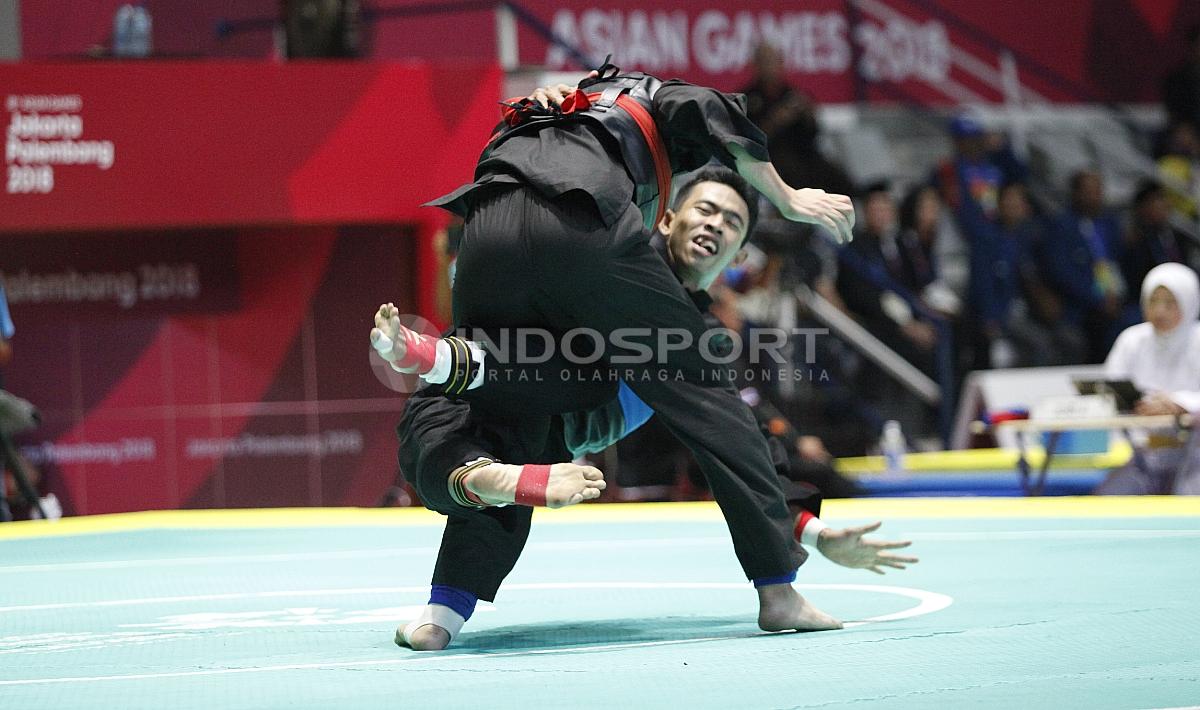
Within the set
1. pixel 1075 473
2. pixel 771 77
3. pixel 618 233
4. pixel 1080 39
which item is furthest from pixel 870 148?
pixel 618 233

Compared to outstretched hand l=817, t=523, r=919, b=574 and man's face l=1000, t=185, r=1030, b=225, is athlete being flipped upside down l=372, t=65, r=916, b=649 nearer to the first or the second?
outstretched hand l=817, t=523, r=919, b=574

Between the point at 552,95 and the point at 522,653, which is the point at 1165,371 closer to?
the point at 552,95

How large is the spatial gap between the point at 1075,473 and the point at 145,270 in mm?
5041

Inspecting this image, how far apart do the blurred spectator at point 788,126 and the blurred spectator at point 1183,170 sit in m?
3.48

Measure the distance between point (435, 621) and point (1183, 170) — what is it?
33.8ft

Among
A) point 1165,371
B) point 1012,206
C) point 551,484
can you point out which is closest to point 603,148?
point 551,484

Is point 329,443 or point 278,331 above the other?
point 278,331

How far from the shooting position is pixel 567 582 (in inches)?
175

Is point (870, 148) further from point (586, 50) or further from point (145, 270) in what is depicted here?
point (145, 270)

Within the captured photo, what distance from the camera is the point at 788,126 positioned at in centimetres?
998

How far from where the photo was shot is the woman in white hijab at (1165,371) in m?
7.09

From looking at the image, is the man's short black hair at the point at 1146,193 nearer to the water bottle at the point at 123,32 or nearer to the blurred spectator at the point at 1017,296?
the blurred spectator at the point at 1017,296

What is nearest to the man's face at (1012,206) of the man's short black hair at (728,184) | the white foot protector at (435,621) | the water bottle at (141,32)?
the water bottle at (141,32)

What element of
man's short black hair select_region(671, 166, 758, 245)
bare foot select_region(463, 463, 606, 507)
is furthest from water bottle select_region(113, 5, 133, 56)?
bare foot select_region(463, 463, 606, 507)
